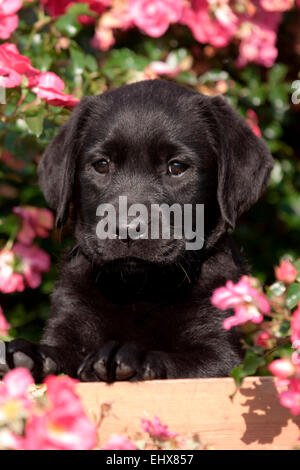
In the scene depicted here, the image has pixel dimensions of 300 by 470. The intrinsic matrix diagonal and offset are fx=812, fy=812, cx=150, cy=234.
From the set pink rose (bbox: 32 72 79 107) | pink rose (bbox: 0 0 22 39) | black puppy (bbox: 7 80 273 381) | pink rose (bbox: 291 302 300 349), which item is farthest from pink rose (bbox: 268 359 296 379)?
pink rose (bbox: 0 0 22 39)

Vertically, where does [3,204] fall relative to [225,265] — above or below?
below

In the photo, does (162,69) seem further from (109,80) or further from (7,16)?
(7,16)

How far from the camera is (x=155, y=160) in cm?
282

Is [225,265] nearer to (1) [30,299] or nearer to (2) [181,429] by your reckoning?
(2) [181,429]

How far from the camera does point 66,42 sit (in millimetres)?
3734

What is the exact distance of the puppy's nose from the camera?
253 cm

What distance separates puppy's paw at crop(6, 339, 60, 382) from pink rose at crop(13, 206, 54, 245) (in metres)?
1.31

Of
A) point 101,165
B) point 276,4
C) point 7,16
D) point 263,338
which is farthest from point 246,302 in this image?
point 276,4

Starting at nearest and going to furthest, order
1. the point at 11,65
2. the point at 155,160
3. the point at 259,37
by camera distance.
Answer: the point at 155,160
the point at 11,65
the point at 259,37

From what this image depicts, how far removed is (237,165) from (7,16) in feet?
3.64

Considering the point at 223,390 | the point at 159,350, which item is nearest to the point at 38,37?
the point at 159,350

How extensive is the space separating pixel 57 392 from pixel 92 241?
4.32 ft

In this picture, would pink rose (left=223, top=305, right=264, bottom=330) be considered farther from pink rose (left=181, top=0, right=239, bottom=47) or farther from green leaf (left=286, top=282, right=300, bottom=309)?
pink rose (left=181, top=0, right=239, bottom=47)

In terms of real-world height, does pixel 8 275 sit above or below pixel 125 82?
below
